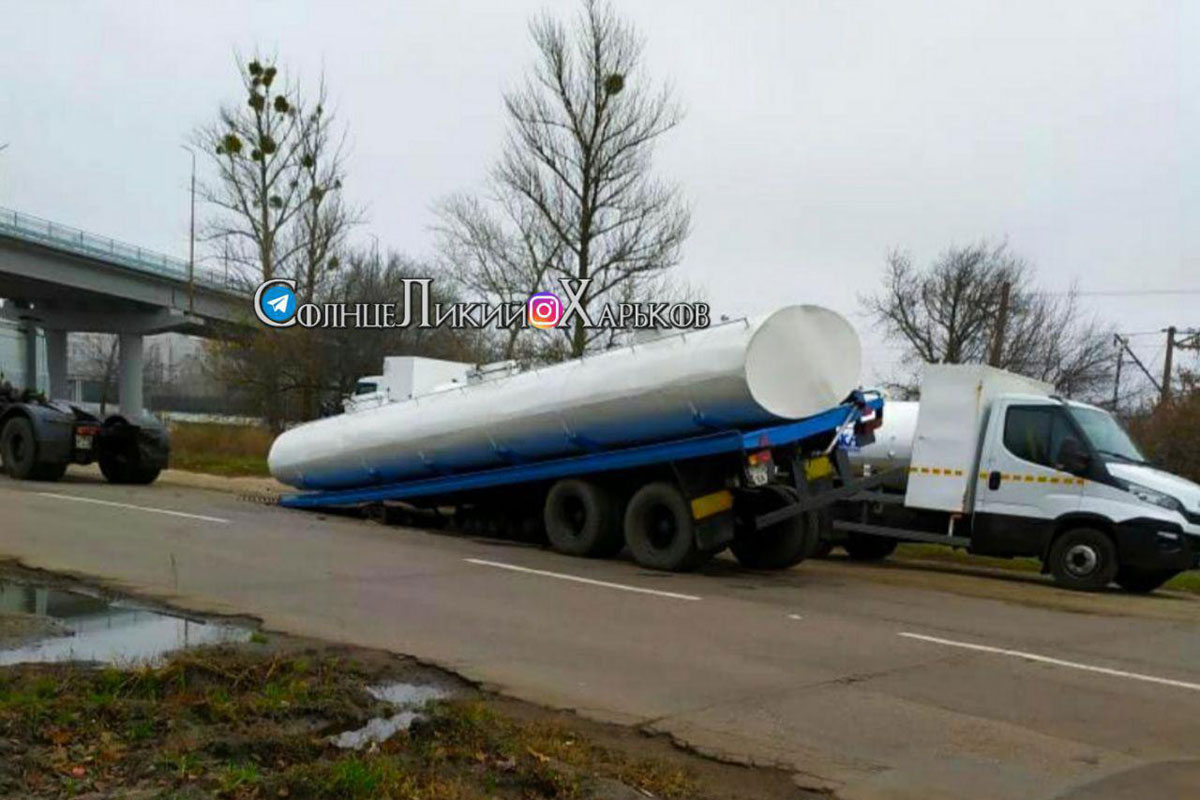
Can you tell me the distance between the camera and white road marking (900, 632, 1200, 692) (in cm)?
Result: 845

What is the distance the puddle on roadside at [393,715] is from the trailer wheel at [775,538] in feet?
24.5

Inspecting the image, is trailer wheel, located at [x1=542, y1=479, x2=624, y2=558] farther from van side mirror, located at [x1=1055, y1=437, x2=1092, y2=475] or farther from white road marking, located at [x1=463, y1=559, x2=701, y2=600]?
van side mirror, located at [x1=1055, y1=437, x2=1092, y2=475]

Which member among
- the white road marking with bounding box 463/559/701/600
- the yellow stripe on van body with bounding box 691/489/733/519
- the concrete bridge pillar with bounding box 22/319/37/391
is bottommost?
the white road marking with bounding box 463/559/701/600

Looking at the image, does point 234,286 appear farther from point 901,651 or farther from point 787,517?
point 901,651

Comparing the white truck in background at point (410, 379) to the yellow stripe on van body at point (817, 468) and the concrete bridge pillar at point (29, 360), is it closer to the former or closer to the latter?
the yellow stripe on van body at point (817, 468)

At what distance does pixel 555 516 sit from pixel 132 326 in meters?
54.5

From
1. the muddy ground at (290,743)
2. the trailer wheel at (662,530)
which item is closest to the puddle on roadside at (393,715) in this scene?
the muddy ground at (290,743)

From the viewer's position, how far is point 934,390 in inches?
600

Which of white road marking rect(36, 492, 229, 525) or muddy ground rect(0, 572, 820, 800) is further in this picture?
white road marking rect(36, 492, 229, 525)

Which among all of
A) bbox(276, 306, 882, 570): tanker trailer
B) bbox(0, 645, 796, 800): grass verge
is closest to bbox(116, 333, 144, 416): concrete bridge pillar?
bbox(276, 306, 882, 570): tanker trailer

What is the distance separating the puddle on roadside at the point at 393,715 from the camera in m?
5.74

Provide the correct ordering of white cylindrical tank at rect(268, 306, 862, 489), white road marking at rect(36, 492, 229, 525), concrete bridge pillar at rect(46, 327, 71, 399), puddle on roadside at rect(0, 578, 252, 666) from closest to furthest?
1. puddle on roadside at rect(0, 578, 252, 666)
2. white cylindrical tank at rect(268, 306, 862, 489)
3. white road marking at rect(36, 492, 229, 525)
4. concrete bridge pillar at rect(46, 327, 71, 399)

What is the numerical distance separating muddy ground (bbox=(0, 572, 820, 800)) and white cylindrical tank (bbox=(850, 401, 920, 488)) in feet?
39.5

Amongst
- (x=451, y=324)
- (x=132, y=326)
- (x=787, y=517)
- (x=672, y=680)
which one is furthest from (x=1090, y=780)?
(x=132, y=326)
